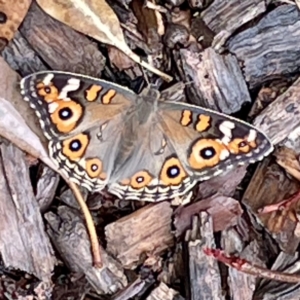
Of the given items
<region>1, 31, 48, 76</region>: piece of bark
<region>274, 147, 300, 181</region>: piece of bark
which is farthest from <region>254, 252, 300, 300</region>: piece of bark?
<region>1, 31, 48, 76</region>: piece of bark

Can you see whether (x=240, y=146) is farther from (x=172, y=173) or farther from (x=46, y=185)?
(x=46, y=185)

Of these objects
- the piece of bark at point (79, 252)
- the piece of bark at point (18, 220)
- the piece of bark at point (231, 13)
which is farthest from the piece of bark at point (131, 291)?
the piece of bark at point (231, 13)

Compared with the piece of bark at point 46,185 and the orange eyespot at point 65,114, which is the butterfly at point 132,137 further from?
the piece of bark at point 46,185

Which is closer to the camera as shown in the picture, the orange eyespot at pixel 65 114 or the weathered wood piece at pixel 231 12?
the orange eyespot at pixel 65 114

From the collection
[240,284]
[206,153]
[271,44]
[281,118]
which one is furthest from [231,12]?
[240,284]

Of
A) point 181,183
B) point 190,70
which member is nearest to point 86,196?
point 181,183

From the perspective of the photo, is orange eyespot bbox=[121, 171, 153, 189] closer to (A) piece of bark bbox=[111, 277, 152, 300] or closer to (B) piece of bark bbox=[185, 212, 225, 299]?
(B) piece of bark bbox=[185, 212, 225, 299]
